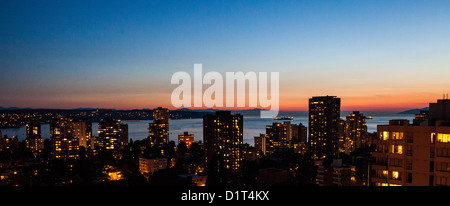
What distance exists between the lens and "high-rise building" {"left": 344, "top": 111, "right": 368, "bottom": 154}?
1863 inches

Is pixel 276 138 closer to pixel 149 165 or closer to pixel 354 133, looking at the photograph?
pixel 354 133

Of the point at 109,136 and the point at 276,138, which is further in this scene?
the point at 276,138

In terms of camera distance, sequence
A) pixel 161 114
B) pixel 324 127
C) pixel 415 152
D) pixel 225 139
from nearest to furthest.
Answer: pixel 415 152, pixel 225 139, pixel 324 127, pixel 161 114

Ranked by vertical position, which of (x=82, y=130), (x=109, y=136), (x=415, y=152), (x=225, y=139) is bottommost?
(x=109, y=136)

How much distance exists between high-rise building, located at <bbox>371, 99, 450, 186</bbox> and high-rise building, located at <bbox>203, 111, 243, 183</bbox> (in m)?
23.6

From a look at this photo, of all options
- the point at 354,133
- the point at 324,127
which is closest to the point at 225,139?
the point at 324,127

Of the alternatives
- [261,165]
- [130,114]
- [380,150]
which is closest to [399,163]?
[380,150]

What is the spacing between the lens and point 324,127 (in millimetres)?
46500

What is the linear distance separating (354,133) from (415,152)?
1691 inches

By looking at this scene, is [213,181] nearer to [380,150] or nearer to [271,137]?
[380,150]

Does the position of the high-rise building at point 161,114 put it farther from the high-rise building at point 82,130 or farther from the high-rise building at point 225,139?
the high-rise building at point 225,139

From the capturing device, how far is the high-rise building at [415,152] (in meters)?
7.55

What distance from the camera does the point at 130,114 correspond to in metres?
113
